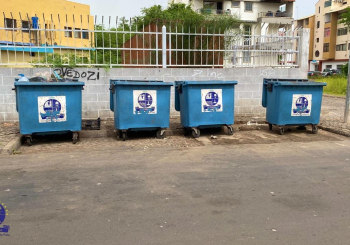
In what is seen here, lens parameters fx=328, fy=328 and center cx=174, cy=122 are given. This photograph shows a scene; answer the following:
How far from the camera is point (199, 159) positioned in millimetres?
5641

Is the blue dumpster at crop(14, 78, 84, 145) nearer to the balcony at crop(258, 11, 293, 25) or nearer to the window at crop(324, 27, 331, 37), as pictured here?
the balcony at crop(258, 11, 293, 25)

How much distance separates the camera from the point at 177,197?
3.92m

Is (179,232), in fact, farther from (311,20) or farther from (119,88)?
(311,20)

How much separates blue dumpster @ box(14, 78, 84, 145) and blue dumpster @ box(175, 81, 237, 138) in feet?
7.58

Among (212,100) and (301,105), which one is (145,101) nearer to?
(212,100)

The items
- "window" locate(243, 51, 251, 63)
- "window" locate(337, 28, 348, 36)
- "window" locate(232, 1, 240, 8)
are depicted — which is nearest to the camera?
"window" locate(243, 51, 251, 63)

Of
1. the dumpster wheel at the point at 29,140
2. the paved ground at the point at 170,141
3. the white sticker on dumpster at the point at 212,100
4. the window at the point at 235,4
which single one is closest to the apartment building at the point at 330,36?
the window at the point at 235,4

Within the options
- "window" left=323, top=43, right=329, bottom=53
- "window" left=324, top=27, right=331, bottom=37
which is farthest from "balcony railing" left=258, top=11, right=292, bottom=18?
"window" left=323, top=43, right=329, bottom=53

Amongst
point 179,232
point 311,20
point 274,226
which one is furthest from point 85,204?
point 311,20

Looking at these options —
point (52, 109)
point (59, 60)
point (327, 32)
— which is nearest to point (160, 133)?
point (52, 109)

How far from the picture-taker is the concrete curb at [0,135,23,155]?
5.90 m

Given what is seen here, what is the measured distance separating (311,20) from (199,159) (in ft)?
212

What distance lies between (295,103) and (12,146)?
6214 mm

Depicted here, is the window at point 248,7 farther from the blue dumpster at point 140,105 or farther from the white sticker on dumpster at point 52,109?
the white sticker on dumpster at point 52,109
